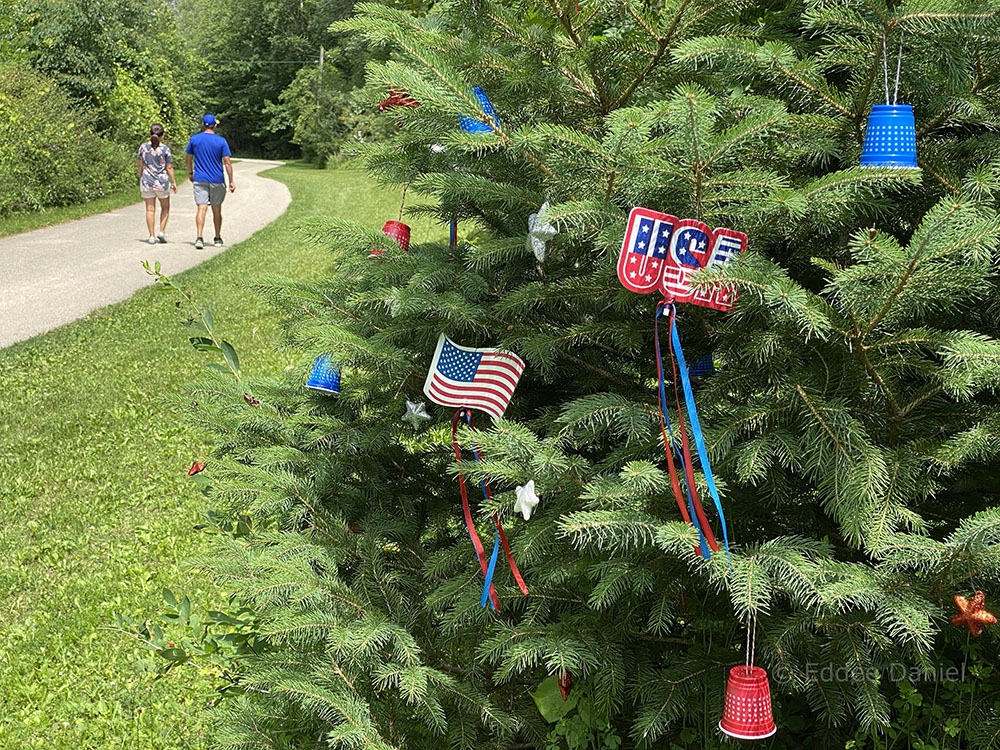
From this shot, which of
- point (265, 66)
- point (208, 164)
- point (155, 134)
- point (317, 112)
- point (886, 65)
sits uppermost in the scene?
point (886, 65)

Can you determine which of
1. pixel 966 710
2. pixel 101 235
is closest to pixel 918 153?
Answer: pixel 966 710

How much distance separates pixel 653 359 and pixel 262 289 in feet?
3.88

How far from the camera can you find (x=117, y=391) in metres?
7.01

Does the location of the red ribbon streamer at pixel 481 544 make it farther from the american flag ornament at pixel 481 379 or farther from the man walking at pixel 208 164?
the man walking at pixel 208 164

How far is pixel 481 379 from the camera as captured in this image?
7.50 feet

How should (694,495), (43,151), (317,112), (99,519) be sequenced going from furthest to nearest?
(317,112) < (43,151) < (99,519) < (694,495)

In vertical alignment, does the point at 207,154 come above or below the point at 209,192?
above

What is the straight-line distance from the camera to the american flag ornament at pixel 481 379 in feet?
7.49

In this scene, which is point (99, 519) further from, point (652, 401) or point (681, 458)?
point (681, 458)

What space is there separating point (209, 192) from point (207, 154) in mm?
647

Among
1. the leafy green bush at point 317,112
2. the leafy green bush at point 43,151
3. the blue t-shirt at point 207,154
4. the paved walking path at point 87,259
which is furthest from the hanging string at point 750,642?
the leafy green bush at point 317,112

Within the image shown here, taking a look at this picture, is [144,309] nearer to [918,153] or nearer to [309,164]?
[918,153]

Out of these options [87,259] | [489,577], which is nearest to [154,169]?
[87,259]

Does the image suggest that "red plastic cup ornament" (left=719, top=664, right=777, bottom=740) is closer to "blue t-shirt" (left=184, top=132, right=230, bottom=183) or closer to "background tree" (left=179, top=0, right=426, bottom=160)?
"blue t-shirt" (left=184, top=132, right=230, bottom=183)
